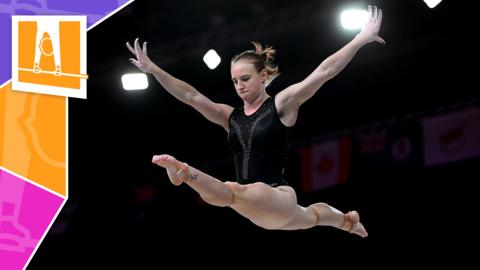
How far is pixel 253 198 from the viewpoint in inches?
204

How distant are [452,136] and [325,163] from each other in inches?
69.1

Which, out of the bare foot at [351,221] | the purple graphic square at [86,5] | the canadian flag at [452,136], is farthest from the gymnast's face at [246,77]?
the canadian flag at [452,136]

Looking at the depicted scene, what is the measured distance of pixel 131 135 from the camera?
10805 mm

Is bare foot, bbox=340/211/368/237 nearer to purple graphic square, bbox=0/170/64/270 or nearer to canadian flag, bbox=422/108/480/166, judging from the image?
purple graphic square, bbox=0/170/64/270

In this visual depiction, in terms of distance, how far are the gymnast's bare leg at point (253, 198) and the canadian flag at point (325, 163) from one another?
4.52m

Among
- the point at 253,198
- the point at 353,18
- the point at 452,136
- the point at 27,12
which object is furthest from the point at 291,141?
the point at 253,198

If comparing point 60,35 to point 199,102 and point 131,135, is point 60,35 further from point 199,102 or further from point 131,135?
point 131,135

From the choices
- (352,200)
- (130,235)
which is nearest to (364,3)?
(352,200)

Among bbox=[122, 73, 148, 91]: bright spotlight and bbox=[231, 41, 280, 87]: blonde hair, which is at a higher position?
bbox=[122, 73, 148, 91]: bright spotlight

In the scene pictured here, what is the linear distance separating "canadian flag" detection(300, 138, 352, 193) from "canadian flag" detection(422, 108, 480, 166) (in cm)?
109

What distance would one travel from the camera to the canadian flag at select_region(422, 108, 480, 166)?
9.74 metres

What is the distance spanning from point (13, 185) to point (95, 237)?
5.28 meters
